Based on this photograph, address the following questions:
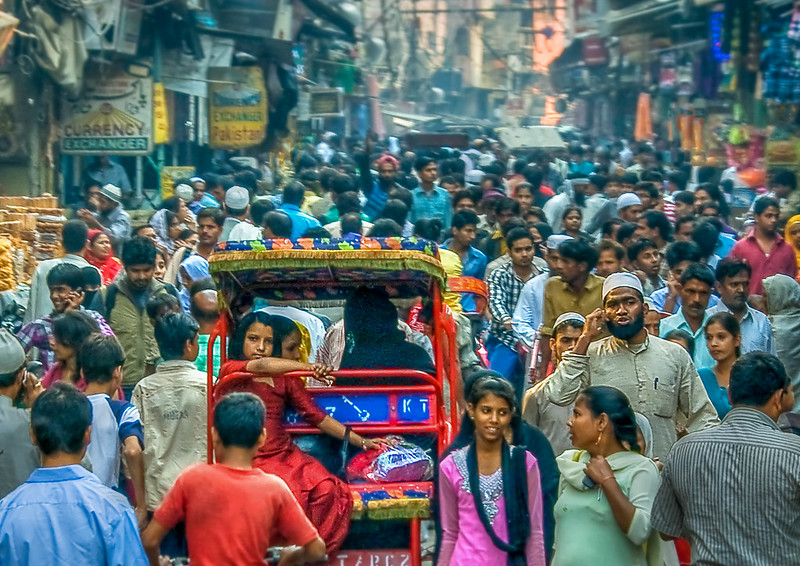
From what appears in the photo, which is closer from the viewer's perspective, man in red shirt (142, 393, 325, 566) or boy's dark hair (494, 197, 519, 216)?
man in red shirt (142, 393, 325, 566)

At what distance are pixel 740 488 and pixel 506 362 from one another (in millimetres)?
4657

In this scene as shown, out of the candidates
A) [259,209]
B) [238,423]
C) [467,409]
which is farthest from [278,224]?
[238,423]

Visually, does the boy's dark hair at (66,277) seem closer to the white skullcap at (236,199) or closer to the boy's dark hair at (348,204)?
the white skullcap at (236,199)

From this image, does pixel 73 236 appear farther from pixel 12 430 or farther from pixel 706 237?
pixel 706 237

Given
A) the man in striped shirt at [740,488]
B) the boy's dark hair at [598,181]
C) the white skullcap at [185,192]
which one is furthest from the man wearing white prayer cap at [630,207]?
the man in striped shirt at [740,488]

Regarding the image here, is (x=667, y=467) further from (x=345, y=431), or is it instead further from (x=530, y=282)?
(x=530, y=282)

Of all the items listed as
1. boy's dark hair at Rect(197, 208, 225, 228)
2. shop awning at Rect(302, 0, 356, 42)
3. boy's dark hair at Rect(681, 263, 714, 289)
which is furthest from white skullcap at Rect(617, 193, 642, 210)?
shop awning at Rect(302, 0, 356, 42)

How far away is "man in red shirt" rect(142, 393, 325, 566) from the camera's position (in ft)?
14.4

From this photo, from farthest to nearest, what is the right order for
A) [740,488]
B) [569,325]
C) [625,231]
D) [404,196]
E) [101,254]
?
[404,196] → [625,231] → [101,254] → [569,325] → [740,488]

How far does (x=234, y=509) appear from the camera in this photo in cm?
439

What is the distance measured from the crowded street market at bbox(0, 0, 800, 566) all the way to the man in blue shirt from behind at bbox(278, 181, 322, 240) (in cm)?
3

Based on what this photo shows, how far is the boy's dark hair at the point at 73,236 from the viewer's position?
9.34m

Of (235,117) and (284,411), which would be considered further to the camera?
(235,117)

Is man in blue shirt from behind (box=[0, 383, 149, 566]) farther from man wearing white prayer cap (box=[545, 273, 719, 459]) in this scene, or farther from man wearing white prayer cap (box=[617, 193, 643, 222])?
man wearing white prayer cap (box=[617, 193, 643, 222])
